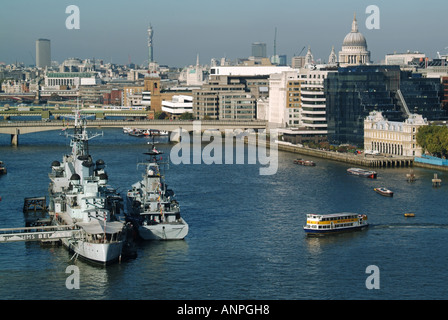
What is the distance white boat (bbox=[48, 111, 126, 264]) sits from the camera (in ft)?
79.4

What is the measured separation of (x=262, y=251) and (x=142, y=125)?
3859cm

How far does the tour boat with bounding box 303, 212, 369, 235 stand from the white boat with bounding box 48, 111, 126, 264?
6.20m

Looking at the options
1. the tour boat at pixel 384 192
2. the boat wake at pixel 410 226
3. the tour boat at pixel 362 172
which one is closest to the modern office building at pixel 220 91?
the tour boat at pixel 362 172

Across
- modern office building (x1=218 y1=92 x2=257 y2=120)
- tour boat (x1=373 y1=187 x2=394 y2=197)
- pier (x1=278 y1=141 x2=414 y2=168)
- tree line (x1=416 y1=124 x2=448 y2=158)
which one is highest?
modern office building (x1=218 y1=92 x2=257 y2=120)

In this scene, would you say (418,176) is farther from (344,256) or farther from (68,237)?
(68,237)

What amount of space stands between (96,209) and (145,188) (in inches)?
103

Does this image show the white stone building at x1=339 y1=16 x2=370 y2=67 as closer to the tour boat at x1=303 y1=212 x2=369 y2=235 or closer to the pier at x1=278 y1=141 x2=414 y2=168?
the pier at x1=278 y1=141 x2=414 y2=168

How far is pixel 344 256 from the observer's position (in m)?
24.8

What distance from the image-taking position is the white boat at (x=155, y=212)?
2666 centimetres

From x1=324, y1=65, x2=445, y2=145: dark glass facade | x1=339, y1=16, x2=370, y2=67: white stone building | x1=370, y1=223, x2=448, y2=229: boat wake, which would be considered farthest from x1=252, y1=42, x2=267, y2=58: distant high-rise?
x1=370, y1=223, x2=448, y2=229: boat wake

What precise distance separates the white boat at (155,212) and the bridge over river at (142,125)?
30.5 meters

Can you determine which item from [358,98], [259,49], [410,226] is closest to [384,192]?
[410,226]

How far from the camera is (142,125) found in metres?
62.7

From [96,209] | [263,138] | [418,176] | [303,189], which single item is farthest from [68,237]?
[263,138]
